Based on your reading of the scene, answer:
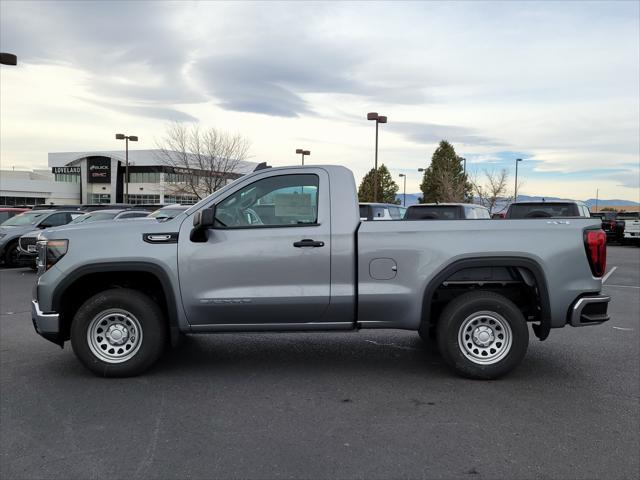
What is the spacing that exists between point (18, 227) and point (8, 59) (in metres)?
4.60

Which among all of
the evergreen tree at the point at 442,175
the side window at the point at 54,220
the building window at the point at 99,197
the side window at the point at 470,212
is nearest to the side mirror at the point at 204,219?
the side window at the point at 470,212

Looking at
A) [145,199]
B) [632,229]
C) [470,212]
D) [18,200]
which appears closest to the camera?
[470,212]

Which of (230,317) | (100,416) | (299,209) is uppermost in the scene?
(299,209)

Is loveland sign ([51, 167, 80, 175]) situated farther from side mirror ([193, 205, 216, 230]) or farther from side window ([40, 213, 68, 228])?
side mirror ([193, 205, 216, 230])

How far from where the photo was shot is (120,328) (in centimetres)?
523

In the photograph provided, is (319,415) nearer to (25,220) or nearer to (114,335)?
(114,335)

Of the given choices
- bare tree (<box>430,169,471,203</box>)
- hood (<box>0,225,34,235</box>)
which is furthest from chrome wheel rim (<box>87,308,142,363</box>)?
bare tree (<box>430,169,471,203</box>)

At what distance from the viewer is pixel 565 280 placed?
5125mm

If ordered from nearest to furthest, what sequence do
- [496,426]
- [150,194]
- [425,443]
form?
[425,443] < [496,426] < [150,194]

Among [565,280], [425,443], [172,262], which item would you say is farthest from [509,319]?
[172,262]

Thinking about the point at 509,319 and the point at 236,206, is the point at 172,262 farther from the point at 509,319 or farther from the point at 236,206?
the point at 509,319

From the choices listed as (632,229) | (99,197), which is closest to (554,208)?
(632,229)

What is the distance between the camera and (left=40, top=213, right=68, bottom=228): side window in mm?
16297

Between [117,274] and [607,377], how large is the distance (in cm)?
479
